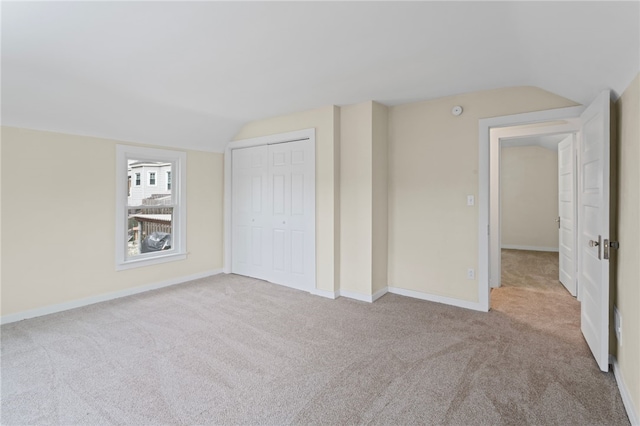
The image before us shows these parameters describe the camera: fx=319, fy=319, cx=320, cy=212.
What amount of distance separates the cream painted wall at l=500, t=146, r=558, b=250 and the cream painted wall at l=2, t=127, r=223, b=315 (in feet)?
25.2

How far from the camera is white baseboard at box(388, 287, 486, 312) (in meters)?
3.52

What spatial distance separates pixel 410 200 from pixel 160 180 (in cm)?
347

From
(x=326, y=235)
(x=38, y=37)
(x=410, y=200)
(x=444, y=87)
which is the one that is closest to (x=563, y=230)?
(x=410, y=200)

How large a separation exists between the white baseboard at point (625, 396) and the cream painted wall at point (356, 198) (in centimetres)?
213

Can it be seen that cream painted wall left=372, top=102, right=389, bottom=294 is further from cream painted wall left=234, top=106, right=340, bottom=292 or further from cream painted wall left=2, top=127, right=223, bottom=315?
cream painted wall left=2, top=127, right=223, bottom=315

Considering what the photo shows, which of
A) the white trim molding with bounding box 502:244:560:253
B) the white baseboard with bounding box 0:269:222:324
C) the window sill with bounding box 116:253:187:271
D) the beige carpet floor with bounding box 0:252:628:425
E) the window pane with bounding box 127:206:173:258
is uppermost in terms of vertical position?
the window pane with bounding box 127:206:173:258

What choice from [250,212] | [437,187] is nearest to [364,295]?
[437,187]

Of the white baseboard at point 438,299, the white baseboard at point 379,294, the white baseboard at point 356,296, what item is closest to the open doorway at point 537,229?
the white baseboard at point 438,299

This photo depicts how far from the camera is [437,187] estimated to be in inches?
147

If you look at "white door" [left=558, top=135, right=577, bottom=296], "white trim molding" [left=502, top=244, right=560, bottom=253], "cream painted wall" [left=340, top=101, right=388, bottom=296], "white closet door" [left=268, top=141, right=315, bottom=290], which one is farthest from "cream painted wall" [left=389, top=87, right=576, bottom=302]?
"white trim molding" [left=502, top=244, right=560, bottom=253]

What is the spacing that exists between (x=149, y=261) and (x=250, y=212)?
152 cm

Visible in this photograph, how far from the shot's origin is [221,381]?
86.4 inches

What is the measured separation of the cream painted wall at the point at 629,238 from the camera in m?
1.84

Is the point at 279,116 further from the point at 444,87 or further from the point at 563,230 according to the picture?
the point at 563,230
